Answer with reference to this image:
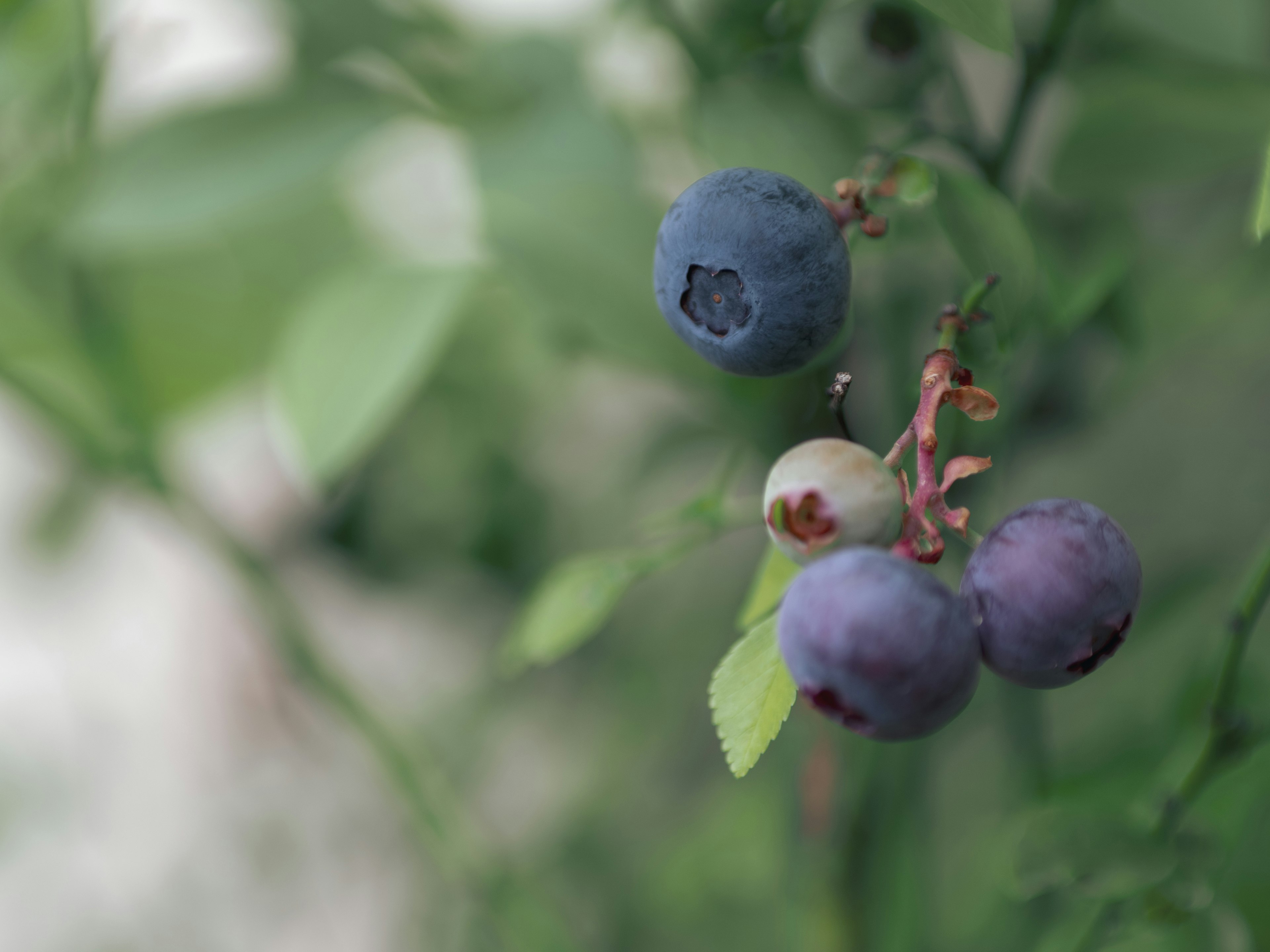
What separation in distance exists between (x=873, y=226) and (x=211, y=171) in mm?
364

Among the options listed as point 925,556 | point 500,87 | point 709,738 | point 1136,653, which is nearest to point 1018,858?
point 925,556

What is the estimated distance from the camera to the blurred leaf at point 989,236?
27 cm

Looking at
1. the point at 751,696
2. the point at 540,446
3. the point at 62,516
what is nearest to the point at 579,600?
the point at 751,696

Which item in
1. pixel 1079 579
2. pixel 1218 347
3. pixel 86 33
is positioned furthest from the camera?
pixel 1218 347

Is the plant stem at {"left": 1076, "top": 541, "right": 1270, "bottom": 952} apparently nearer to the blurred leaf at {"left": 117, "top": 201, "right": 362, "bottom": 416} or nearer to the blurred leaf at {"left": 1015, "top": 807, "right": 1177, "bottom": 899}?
the blurred leaf at {"left": 1015, "top": 807, "right": 1177, "bottom": 899}

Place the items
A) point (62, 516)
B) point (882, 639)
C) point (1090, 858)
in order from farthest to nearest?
point (62, 516), point (1090, 858), point (882, 639)

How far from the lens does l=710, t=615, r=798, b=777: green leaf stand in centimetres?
22

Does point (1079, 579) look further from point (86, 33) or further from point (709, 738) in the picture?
point (709, 738)

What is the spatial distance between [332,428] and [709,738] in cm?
69

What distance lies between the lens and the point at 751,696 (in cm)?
23

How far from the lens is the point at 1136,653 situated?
544mm

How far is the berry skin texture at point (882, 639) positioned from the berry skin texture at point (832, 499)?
1 cm

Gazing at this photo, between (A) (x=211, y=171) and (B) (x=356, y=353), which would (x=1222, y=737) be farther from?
(A) (x=211, y=171)

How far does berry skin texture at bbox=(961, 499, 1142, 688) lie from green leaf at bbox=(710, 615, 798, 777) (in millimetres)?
47
